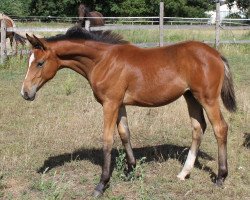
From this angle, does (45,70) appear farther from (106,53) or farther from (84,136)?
(84,136)

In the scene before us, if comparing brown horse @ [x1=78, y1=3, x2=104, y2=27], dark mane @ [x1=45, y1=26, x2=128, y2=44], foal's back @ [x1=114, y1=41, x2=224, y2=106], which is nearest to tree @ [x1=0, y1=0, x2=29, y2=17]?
brown horse @ [x1=78, y1=3, x2=104, y2=27]

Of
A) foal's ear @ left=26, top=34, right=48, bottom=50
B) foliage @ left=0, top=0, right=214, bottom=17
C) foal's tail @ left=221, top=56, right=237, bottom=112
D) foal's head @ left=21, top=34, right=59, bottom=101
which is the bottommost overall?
foliage @ left=0, top=0, right=214, bottom=17

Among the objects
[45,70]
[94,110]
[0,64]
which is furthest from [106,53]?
[0,64]

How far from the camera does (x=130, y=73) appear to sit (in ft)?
16.2

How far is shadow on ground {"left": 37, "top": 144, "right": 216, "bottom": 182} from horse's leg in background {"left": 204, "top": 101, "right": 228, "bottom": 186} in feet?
1.49

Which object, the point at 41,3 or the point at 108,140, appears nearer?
the point at 108,140

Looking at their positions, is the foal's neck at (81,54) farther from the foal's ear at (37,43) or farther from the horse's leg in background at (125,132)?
the horse's leg in background at (125,132)

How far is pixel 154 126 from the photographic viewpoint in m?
7.18

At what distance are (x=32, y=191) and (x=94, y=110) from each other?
3.13m

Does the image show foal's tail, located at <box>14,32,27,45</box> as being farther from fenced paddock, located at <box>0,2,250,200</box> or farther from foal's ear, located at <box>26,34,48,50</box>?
foal's ear, located at <box>26,34,48,50</box>

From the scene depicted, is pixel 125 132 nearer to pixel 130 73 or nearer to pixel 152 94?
pixel 152 94

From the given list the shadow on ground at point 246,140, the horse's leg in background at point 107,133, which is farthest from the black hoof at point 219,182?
the shadow on ground at point 246,140

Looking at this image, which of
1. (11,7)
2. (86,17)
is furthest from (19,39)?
(11,7)

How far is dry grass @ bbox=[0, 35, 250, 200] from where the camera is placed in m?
4.93
